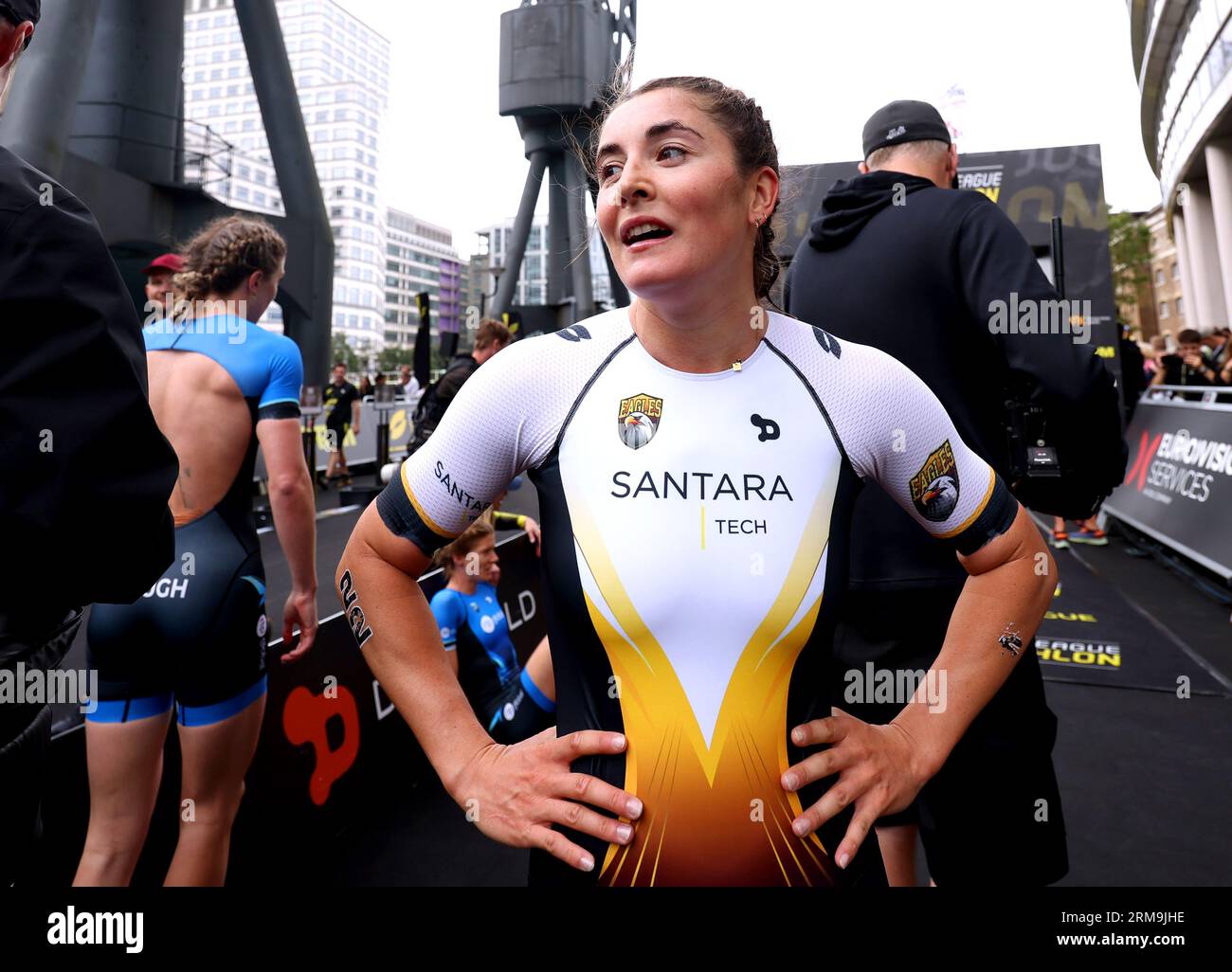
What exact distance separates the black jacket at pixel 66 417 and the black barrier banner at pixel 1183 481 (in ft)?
26.1

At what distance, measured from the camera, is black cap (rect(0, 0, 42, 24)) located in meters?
1.19

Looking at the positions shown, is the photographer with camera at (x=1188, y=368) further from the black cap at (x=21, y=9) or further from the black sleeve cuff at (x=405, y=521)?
the black cap at (x=21, y=9)

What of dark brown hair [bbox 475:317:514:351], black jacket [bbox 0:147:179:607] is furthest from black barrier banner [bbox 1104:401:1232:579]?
black jacket [bbox 0:147:179:607]

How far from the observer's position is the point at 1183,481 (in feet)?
25.8

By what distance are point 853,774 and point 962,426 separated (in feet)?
3.56

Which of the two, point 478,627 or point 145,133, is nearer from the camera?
point 478,627

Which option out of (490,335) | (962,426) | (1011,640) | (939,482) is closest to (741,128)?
(939,482)

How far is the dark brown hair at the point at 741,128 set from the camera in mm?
1405

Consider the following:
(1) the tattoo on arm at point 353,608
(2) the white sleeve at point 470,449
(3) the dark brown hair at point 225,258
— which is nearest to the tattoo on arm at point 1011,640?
(2) the white sleeve at point 470,449

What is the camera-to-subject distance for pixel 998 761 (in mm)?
1901

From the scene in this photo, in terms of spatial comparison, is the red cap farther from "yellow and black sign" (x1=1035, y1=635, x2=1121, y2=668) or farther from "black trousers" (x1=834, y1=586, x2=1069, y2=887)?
"yellow and black sign" (x1=1035, y1=635, x2=1121, y2=668)

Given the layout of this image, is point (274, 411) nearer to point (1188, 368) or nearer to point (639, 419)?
point (639, 419)

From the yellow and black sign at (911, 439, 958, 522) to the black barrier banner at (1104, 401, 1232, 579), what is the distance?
6.74 m
